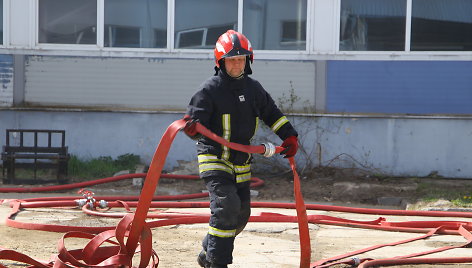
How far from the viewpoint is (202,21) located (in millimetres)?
11789

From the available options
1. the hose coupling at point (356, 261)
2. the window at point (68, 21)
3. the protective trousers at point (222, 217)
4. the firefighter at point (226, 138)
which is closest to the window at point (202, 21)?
the window at point (68, 21)

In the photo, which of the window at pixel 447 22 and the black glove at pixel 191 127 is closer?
the black glove at pixel 191 127

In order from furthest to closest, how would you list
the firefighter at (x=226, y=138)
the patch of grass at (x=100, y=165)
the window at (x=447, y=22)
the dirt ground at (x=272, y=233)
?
the window at (x=447, y=22) < the patch of grass at (x=100, y=165) < the dirt ground at (x=272, y=233) < the firefighter at (x=226, y=138)

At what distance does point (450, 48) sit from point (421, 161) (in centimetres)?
174

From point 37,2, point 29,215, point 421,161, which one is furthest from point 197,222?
point 37,2

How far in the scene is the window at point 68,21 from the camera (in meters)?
11.9

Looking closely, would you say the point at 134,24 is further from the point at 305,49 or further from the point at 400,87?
the point at 400,87

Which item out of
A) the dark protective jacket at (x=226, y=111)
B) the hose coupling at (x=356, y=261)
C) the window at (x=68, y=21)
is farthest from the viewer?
the window at (x=68, y=21)

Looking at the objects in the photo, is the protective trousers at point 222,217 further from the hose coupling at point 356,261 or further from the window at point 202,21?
the window at point 202,21

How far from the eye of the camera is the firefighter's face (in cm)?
529

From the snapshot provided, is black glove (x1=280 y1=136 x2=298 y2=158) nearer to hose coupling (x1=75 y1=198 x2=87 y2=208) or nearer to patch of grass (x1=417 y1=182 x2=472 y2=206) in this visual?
hose coupling (x1=75 y1=198 x2=87 y2=208)

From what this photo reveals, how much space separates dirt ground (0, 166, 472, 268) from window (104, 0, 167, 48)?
2.31 meters

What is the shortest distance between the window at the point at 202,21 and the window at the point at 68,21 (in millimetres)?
1328

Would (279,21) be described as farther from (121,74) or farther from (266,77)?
(121,74)
